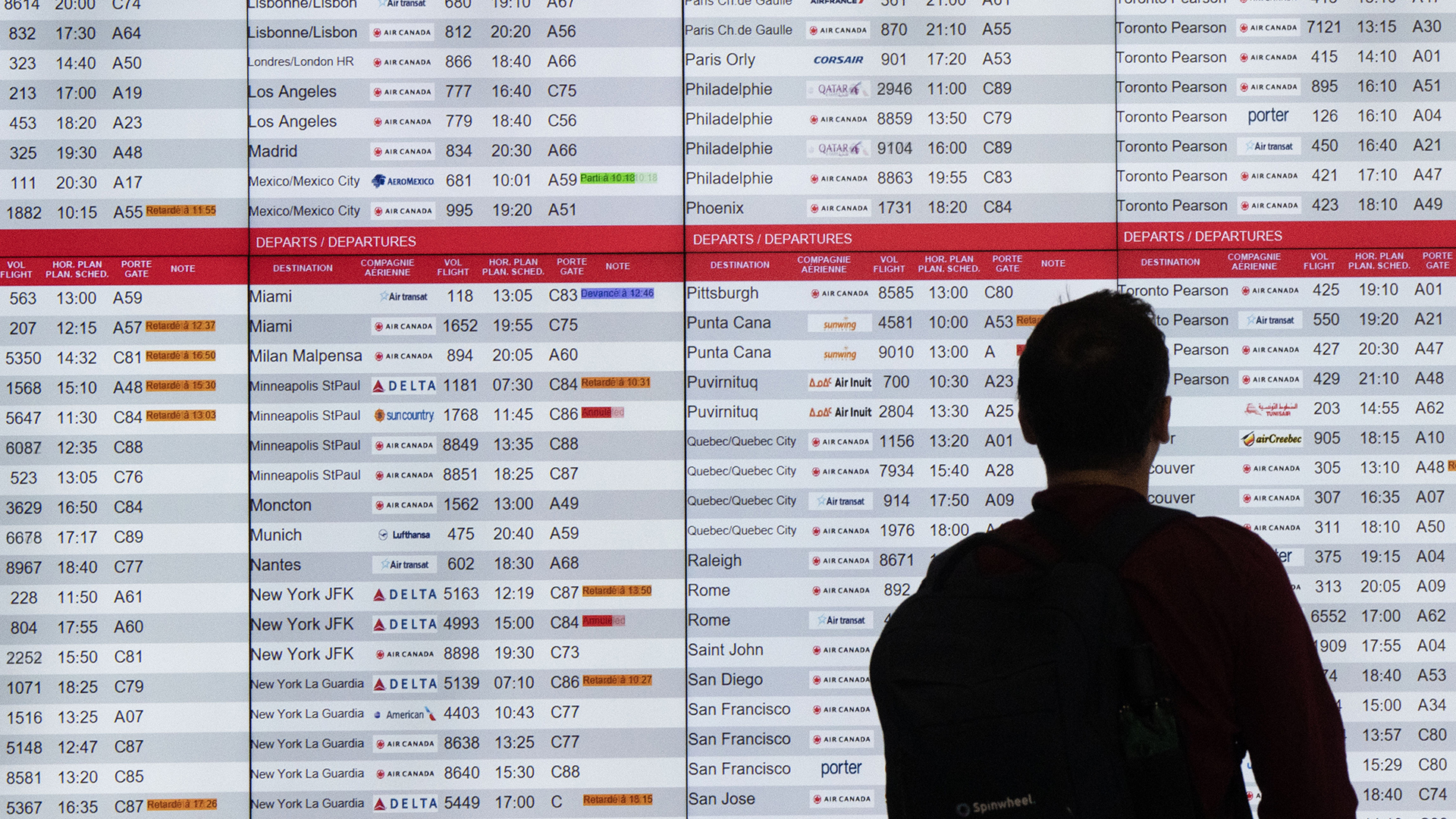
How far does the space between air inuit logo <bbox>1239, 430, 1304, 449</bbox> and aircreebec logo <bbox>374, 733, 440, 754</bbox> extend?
81.5 inches

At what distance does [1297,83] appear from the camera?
99.3 inches

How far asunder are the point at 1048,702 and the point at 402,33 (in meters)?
2.13

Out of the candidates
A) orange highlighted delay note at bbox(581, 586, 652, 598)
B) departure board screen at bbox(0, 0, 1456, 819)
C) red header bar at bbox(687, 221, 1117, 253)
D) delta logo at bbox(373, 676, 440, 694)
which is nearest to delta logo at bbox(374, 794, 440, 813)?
departure board screen at bbox(0, 0, 1456, 819)

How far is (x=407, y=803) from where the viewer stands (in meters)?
2.52

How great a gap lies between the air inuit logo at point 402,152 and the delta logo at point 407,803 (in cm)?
154

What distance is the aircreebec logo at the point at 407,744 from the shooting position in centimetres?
252

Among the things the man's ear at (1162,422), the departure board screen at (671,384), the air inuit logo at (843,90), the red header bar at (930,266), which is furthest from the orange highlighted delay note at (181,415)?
the man's ear at (1162,422)

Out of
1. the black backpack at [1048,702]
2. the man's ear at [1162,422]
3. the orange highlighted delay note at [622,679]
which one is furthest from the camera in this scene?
the orange highlighted delay note at [622,679]

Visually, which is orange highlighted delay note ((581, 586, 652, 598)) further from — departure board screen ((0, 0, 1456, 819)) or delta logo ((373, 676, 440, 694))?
delta logo ((373, 676, 440, 694))

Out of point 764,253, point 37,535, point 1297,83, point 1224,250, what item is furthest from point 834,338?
point 37,535

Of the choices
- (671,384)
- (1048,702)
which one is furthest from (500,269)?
(1048,702)

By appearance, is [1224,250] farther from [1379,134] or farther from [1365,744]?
[1365,744]

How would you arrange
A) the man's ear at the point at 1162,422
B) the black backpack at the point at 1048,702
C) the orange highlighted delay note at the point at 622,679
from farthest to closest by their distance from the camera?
the orange highlighted delay note at the point at 622,679 → the man's ear at the point at 1162,422 → the black backpack at the point at 1048,702

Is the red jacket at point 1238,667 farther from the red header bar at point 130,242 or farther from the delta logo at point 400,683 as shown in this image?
the red header bar at point 130,242
